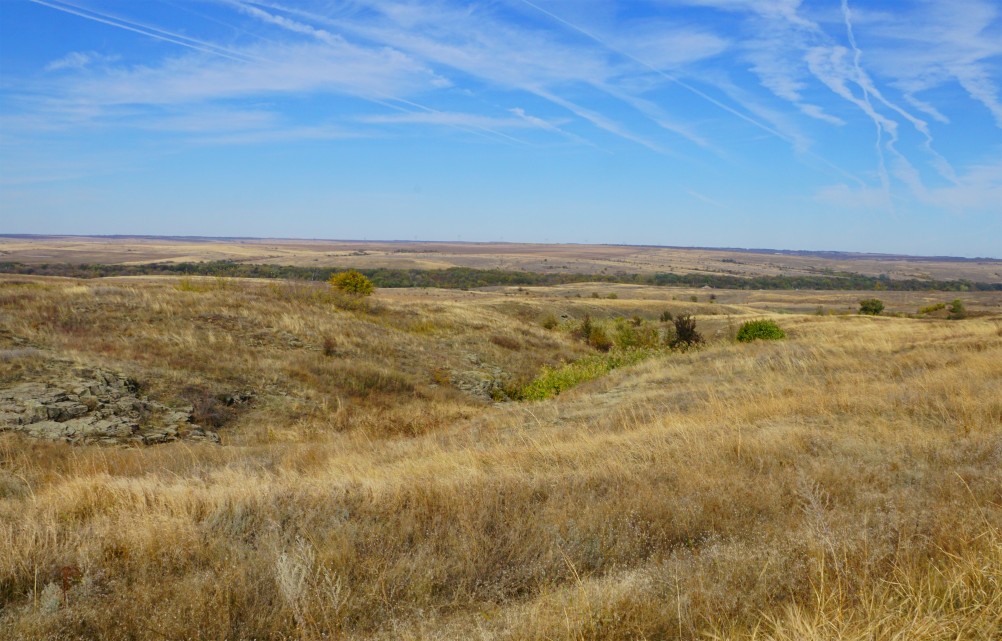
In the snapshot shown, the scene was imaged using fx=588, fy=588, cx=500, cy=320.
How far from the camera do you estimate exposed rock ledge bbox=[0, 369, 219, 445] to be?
1045 cm

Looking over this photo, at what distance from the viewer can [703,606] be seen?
319cm

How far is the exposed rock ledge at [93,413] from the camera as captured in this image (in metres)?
10.5

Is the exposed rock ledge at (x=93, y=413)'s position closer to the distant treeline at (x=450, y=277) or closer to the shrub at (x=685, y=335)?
the shrub at (x=685, y=335)

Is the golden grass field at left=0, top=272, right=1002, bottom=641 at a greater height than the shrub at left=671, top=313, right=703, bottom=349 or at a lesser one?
greater

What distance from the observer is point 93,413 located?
11406 millimetres

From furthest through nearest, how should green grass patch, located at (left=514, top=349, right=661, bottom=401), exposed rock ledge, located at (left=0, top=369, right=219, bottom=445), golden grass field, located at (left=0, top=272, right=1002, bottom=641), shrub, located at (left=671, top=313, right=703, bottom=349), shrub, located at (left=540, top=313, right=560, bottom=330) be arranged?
shrub, located at (left=540, top=313, right=560, bottom=330)
shrub, located at (left=671, top=313, right=703, bottom=349)
green grass patch, located at (left=514, top=349, right=661, bottom=401)
exposed rock ledge, located at (left=0, top=369, right=219, bottom=445)
golden grass field, located at (left=0, top=272, right=1002, bottom=641)

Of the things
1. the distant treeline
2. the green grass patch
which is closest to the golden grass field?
the green grass patch

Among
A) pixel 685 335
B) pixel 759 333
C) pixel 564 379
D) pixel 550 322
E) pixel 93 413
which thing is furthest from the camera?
pixel 550 322

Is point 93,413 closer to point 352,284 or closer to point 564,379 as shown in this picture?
point 564,379

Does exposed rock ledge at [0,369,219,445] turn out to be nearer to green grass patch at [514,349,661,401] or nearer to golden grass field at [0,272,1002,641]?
golden grass field at [0,272,1002,641]

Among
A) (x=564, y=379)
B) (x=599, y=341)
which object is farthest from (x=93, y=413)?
(x=599, y=341)

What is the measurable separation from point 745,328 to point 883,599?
22.9 metres

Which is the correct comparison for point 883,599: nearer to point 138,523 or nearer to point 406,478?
point 406,478

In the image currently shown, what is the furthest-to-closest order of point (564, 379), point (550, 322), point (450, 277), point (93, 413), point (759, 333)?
1. point (450, 277)
2. point (550, 322)
3. point (759, 333)
4. point (564, 379)
5. point (93, 413)
